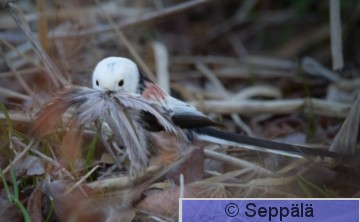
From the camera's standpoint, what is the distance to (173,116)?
4.07 feet

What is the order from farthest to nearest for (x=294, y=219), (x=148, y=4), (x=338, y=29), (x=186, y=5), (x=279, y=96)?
(x=148, y=4) → (x=279, y=96) → (x=186, y=5) → (x=338, y=29) → (x=294, y=219)

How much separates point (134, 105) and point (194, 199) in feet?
0.64

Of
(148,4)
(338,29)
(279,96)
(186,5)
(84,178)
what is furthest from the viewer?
(148,4)

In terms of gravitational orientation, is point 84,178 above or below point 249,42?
below

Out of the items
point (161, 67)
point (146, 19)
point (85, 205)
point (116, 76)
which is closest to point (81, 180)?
point (85, 205)

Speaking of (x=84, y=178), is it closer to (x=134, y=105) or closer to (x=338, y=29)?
(x=134, y=105)

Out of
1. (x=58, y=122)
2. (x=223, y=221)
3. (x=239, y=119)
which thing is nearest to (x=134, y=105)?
(x=58, y=122)

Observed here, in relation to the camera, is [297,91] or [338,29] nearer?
[338,29]

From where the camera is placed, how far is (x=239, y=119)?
1643 mm

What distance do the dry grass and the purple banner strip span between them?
50 mm

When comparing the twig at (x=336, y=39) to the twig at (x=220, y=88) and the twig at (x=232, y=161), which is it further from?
the twig at (x=232, y=161)

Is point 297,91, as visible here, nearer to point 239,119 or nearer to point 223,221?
point 239,119

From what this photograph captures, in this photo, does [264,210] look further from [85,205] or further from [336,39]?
[336,39]

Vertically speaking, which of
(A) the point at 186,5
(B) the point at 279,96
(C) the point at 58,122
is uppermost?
(A) the point at 186,5
